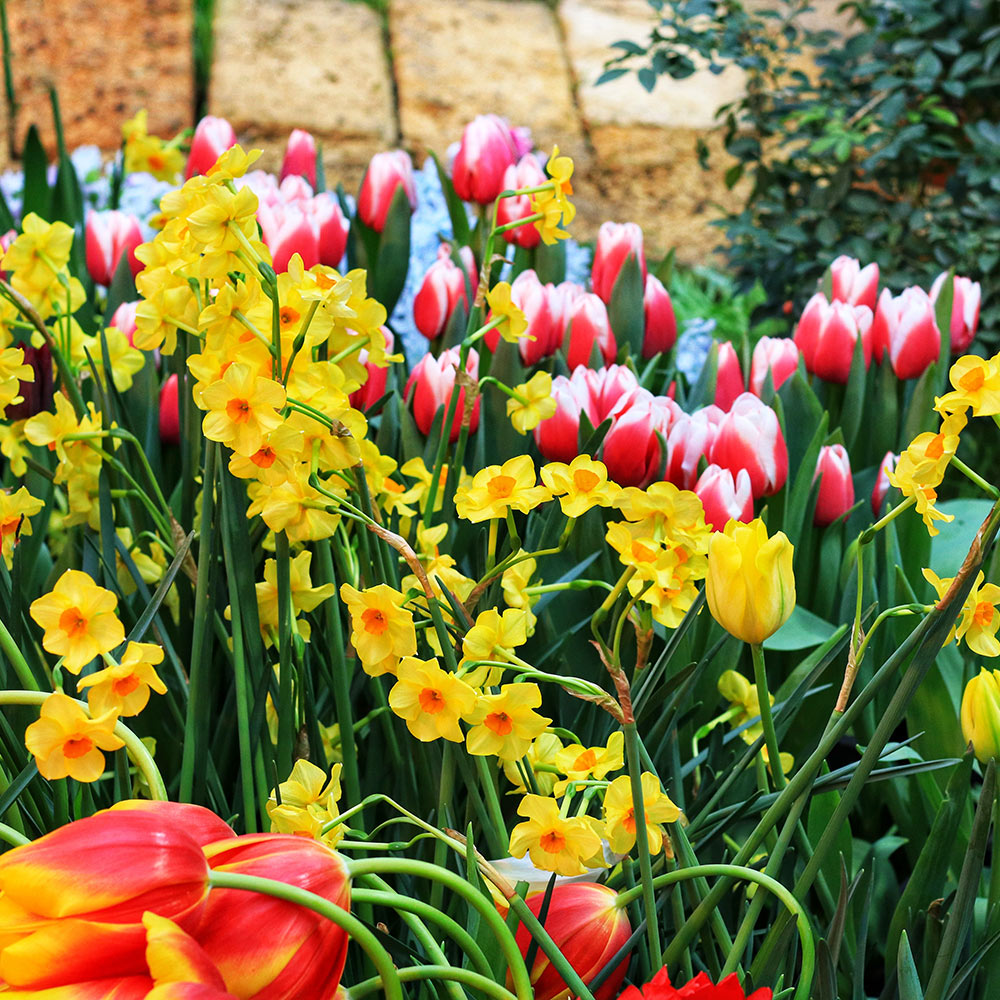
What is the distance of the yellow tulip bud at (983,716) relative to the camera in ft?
1.24

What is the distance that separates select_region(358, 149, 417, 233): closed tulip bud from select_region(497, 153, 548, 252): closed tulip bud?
0.11 m

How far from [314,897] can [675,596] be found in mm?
205

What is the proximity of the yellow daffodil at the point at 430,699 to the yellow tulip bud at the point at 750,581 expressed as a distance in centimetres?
9

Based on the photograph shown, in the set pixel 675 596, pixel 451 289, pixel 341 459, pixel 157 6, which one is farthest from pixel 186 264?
pixel 157 6

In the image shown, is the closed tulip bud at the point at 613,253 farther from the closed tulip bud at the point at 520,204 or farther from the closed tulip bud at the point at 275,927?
the closed tulip bud at the point at 275,927

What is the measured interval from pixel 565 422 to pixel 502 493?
206 millimetres

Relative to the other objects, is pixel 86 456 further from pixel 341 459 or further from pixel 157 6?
pixel 157 6

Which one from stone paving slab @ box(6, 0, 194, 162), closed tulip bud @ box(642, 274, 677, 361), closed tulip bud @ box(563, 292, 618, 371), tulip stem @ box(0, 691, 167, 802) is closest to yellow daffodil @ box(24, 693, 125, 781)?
tulip stem @ box(0, 691, 167, 802)

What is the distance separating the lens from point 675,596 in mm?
402

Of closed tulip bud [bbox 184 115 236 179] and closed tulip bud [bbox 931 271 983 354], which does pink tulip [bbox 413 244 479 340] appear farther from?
closed tulip bud [bbox 931 271 983 354]

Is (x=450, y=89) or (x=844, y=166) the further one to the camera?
(x=450, y=89)

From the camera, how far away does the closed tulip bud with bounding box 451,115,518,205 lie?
3.15 ft

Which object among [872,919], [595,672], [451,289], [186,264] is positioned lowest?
[872,919]

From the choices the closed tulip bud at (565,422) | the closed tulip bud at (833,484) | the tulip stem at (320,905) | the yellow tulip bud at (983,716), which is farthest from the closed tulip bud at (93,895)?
the closed tulip bud at (833,484)
